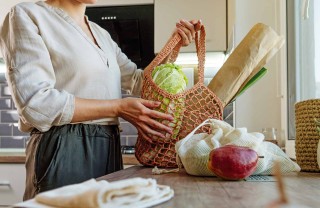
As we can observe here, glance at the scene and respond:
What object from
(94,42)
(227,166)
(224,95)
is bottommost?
(227,166)

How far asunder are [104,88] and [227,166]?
1.63 feet

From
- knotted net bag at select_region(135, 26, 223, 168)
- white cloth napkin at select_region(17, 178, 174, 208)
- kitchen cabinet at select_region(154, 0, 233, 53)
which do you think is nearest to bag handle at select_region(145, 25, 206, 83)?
knotted net bag at select_region(135, 26, 223, 168)

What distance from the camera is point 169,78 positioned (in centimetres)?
99

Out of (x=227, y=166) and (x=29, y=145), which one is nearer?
(x=227, y=166)

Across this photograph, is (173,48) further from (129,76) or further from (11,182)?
(11,182)

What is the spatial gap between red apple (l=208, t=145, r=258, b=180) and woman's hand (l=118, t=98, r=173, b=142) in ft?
0.70

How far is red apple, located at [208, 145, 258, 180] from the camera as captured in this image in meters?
0.76

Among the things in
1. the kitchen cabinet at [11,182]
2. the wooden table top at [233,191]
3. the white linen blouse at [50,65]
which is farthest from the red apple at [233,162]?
the kitchen cabinet at [11,182]

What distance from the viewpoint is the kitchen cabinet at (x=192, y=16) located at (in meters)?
2.48

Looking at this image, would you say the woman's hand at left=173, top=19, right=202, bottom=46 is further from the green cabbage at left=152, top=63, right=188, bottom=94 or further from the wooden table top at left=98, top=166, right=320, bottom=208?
the wooden table top at left=98, top=166, right=320, bottom=208

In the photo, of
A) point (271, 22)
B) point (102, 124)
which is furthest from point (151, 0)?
point (102, 124)

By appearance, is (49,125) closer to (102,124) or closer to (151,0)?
(102,124)

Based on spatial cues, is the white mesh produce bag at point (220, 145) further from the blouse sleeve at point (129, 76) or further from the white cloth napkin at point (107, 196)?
the blouse sleeve at point (129, 76)

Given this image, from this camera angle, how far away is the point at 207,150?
2.80 feet
